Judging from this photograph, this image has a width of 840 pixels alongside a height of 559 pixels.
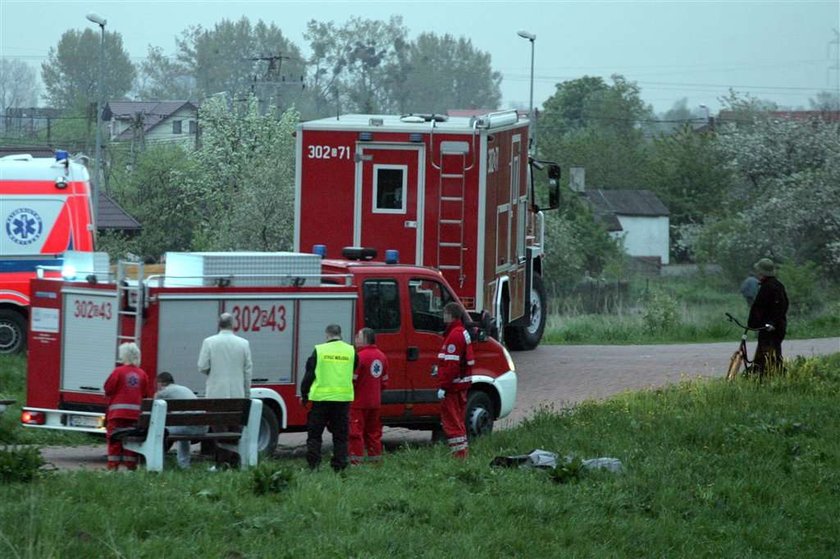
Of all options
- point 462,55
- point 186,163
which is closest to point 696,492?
point 186,163

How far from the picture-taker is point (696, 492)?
12.5 metres

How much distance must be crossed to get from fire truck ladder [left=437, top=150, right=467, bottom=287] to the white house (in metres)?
65.2

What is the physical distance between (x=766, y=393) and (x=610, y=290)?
4084cm

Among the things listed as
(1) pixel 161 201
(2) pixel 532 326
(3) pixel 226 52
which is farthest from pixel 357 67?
(2) pixel 532 326

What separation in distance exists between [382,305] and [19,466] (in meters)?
5.70

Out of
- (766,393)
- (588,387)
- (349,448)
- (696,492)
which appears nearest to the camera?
(696,492)

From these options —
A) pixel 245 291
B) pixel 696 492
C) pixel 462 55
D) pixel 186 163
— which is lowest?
pixel 696 492

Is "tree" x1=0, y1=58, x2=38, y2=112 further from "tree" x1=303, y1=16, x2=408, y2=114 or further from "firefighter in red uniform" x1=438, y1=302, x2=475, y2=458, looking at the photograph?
"firefighter in red uniform" x1=438, y1=302, x2=475, y2=458

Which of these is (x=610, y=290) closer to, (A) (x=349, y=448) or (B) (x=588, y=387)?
(B) (x=588, y=387)

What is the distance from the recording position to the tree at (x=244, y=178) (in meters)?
44.6

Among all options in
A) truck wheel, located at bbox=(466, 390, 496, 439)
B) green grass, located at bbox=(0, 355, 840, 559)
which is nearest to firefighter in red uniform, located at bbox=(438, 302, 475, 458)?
green grass, located at bbox=(0, 355, 840, 559)

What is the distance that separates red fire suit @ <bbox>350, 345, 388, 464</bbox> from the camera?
1415 cm

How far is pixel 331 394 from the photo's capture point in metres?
13.5

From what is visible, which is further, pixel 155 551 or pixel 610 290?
pixel 610 290
